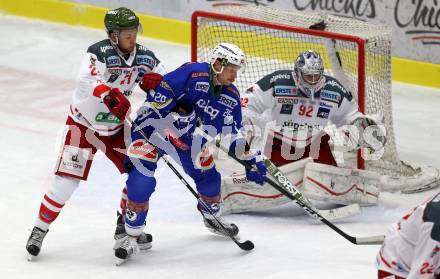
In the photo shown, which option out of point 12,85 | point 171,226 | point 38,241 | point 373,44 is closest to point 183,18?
point 12,85

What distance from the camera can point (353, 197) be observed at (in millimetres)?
5820

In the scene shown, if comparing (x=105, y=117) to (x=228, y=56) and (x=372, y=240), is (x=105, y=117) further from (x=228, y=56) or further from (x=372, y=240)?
(x=372, y=240)

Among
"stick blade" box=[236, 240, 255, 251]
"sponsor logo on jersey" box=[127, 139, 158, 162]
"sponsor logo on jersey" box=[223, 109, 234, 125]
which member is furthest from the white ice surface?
"sponsor logo on jersey" box=[223, 109, 234, 125]

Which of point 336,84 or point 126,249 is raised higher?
point 336,84

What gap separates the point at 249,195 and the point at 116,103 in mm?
1331

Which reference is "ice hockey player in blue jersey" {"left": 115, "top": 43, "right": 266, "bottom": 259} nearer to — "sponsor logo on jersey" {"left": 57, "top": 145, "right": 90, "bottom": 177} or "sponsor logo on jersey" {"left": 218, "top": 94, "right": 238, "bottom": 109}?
"sponsor logo on jersey" {"left": 218, "top": 94, "right": 238, "bottom": 109}

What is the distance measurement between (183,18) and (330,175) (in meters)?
4.17

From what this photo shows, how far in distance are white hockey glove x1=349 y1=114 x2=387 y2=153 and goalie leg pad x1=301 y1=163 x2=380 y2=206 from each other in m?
0.17

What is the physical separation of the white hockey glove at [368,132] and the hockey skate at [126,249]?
1616mm

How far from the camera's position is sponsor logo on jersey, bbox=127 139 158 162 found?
4820mm

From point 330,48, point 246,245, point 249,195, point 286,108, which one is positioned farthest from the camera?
point 330,48

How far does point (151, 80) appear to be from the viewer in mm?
4887

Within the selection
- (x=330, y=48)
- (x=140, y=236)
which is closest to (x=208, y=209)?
(x=140, y=236)

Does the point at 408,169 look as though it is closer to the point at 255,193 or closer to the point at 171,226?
the point at 255,193
